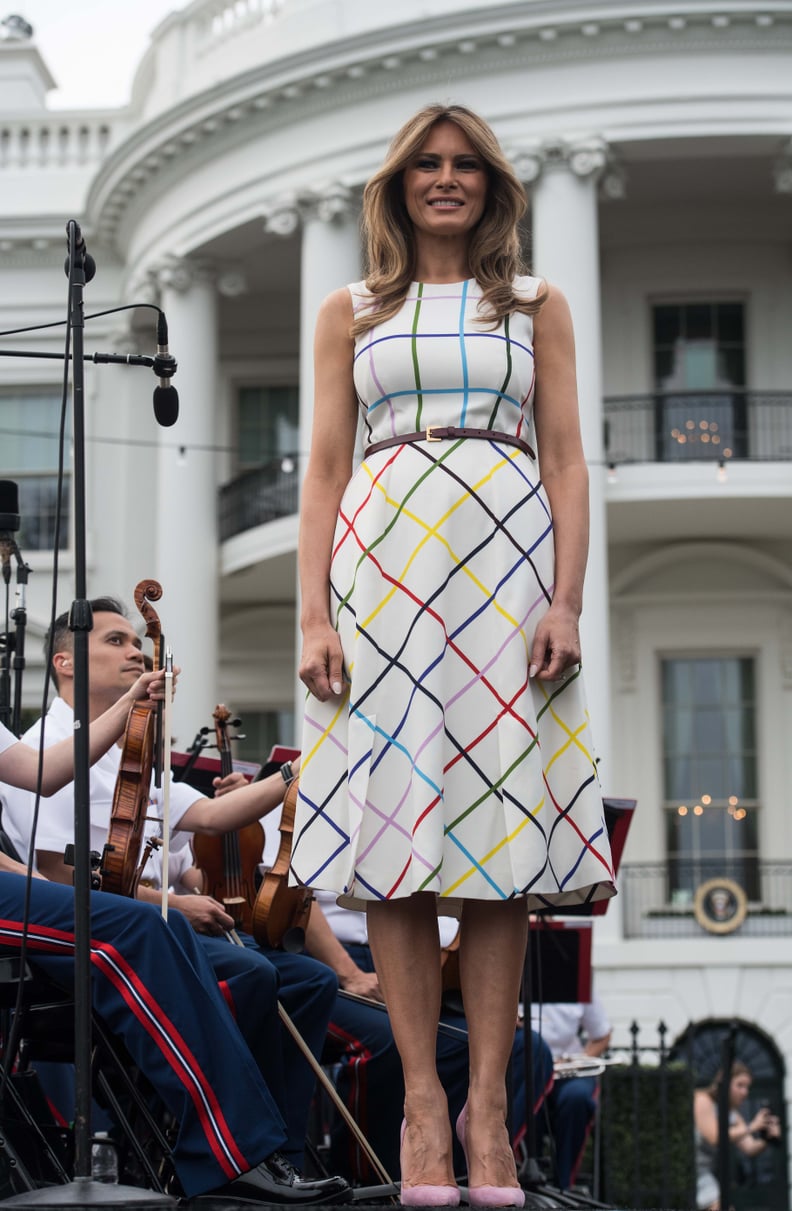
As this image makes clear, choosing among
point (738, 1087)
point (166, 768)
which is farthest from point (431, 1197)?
point (738, 1087)

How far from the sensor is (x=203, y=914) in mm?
4992

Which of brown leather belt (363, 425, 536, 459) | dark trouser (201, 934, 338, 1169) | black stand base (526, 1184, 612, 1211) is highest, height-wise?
brown leather belt (363, 425, 536, 459)

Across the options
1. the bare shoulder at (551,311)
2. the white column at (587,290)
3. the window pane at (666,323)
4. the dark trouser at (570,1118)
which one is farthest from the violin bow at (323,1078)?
the window pane at (666,323)

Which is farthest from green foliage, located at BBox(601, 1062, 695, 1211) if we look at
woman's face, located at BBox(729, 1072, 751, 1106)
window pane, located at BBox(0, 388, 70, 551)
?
window pane, located at BBox(0, 388, 70, 551)

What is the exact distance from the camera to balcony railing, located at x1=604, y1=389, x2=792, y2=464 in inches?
743

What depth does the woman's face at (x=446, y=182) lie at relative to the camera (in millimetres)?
3859

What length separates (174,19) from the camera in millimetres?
19828

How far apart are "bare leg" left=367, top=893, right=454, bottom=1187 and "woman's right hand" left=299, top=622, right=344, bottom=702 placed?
1.40 feet

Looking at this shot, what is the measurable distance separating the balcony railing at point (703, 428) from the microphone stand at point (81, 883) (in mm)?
14861

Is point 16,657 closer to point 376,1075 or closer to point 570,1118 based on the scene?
point 376,1075

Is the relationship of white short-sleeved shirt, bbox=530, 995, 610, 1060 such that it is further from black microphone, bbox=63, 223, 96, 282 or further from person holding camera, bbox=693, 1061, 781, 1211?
black microphone, bbox=63, 223, 96, 282

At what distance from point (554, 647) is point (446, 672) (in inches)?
8.5

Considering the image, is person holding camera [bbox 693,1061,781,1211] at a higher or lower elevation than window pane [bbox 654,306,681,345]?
lower

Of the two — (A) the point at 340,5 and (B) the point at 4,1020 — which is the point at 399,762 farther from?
(A) the point at 340,5
